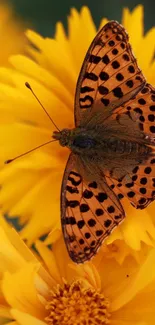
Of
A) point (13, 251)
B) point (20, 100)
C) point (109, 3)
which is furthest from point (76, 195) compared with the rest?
point (109, 3)

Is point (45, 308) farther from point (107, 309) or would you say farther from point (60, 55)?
point (60, 55)

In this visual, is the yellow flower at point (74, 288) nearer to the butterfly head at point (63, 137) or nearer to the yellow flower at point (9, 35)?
the butterfly head at point (63, 137)

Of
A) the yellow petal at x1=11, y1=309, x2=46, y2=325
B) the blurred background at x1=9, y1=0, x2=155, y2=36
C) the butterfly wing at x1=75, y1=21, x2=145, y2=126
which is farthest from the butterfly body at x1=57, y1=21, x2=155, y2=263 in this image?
the blurred background at x1=9, y1=0, x2=155, y2=36

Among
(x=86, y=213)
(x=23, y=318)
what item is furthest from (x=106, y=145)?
(x=23, y=318)

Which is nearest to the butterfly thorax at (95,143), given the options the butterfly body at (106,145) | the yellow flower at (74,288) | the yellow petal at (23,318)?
the butterfly body at (106,145)

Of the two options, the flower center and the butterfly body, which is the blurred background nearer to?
the butterfly body
